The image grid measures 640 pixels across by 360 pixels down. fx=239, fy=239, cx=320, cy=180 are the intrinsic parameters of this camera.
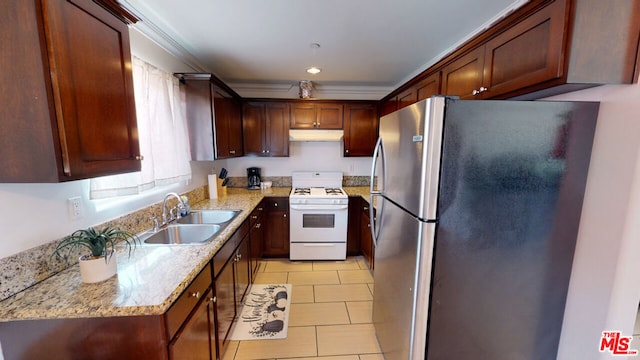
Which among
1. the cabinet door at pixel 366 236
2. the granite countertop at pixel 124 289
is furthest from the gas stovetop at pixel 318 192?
the granite countertop at pixel 124 289

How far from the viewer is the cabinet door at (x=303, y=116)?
3.41 metres

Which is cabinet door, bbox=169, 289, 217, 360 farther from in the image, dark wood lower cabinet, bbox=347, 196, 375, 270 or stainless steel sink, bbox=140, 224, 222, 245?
dark wood lower cabinet, bbox=347, 196, 375, 270

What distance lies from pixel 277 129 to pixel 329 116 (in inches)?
30.4

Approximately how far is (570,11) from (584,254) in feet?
3.71

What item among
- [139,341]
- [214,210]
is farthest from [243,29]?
[139,341]

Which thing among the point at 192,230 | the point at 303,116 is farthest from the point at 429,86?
the point at 192,230

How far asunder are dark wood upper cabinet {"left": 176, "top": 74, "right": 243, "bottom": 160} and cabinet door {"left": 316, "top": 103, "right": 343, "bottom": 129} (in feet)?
4.25

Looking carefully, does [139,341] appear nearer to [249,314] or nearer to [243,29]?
[249,314]

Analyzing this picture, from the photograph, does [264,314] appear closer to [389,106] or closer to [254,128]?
[254,128]

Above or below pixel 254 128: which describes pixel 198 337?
below

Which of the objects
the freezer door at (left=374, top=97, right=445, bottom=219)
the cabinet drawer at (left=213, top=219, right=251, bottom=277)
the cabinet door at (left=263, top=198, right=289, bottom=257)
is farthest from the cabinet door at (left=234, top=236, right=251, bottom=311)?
the freezer door at (left=374, top=97, right=445, bottom=219)

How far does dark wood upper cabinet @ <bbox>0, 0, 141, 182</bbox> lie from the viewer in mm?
824

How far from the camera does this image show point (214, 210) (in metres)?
2.34

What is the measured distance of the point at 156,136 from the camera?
6.37 feet
